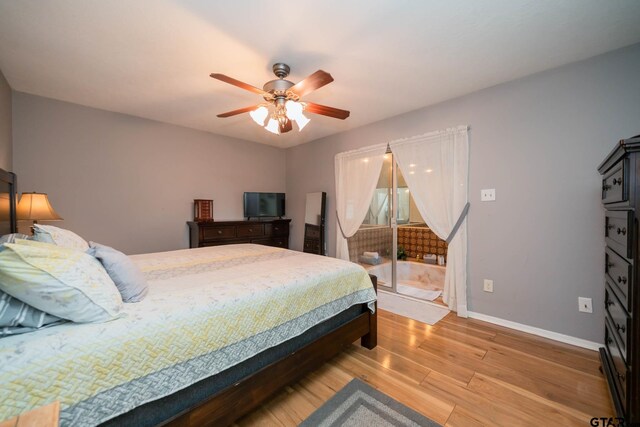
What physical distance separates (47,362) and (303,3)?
2.09 m

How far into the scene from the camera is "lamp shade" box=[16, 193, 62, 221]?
6.98 feet

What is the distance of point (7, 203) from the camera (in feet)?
5.98

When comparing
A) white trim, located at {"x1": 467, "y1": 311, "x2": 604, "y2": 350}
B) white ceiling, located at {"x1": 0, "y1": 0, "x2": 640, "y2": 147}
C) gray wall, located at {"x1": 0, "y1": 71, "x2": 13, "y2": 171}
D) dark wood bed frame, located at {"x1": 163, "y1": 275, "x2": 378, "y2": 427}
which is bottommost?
white trim, located at {"x1": 467, "y1": 311, "x2": 604, "y2": 350}

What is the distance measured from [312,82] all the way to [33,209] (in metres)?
2.60

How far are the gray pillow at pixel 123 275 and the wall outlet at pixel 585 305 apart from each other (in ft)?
10.9

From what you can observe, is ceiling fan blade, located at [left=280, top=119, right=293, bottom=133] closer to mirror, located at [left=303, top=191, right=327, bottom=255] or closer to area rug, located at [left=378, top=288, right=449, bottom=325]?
mirror, located at [left=303, top=191, right=327, bottom=255]

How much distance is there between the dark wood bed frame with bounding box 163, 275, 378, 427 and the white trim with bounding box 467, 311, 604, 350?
1529mm

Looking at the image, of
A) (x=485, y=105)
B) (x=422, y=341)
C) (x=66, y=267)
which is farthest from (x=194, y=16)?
(x=422, y=341)

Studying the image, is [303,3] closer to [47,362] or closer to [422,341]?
[47,362]

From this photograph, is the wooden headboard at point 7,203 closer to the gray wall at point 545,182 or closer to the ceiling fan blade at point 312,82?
the ceiling fan blade at point 312,82

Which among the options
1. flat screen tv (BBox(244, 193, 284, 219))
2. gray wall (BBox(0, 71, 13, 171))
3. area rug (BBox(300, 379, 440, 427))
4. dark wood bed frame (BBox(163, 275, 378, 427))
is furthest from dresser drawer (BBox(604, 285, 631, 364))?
gray wall (BBox(0, 71, 13, 171))

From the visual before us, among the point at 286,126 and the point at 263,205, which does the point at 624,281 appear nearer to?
the point at 286,126

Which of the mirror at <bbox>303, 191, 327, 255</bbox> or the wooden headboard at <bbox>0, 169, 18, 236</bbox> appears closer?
the wooden headboard at <bbox>0, 169, 18, 236</bbox>

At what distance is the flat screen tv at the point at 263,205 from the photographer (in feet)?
14.7
